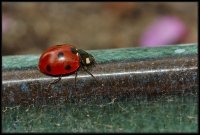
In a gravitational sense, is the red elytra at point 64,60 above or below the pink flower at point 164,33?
above

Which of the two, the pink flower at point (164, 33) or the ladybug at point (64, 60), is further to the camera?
the pink flower at point (164, 33)

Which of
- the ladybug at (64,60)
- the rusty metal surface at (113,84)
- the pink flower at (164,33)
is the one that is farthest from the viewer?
the pink flower at (164,33)

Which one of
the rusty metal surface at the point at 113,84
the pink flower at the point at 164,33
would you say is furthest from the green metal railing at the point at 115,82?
the pink flower at the point at 164,33

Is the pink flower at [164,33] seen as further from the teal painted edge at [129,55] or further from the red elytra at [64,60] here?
the teal painted edge at [129,55]

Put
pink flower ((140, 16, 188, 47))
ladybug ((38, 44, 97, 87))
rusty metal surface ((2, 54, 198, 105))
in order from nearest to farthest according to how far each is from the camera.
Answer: rusty metal surface ((2, 54, 198, 105))
ladybug ((38, 44, 97, 87))
pink flower ((140, 16, 188, 47))

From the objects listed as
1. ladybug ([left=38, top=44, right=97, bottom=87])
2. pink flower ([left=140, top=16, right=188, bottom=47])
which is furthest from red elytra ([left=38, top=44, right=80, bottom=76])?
pink flower ([left=140, top=16, right=188, bottom=47])

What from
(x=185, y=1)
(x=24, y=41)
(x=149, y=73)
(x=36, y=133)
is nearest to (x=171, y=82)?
(x=149, y=73)

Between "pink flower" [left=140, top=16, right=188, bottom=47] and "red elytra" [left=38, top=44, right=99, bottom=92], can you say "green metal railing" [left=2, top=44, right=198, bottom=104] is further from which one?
"pink flower" [left=140, top=16, right=188, bottom=47]
